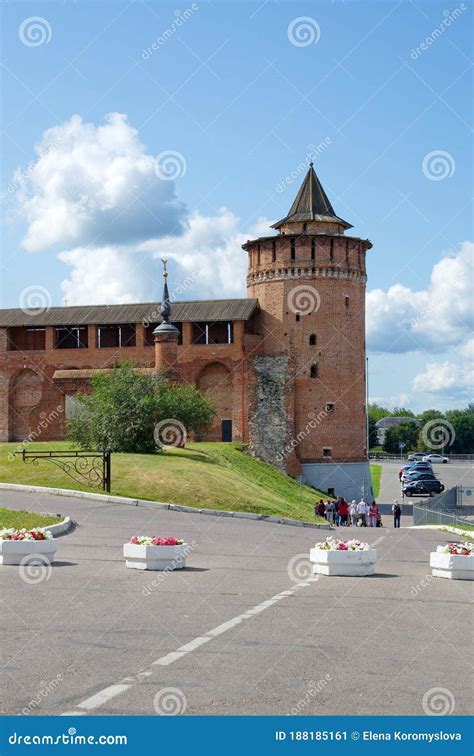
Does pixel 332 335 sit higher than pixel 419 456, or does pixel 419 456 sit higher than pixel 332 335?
pixel 332 335

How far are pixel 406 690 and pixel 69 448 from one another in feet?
113

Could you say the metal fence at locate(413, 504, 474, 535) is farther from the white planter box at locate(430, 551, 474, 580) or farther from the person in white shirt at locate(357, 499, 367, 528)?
the white planter box at locate(430, 551, 474, 580)

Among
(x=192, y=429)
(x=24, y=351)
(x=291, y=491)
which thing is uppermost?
(x=24, y=351)

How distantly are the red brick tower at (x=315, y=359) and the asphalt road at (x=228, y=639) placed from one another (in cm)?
3593

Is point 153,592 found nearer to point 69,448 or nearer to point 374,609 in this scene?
point 374,609

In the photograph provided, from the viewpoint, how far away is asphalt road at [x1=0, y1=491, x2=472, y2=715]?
316 inches

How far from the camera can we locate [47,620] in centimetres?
1141

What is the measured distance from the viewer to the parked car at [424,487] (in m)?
55.6

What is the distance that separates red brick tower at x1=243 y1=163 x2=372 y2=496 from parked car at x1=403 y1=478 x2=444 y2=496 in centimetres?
252

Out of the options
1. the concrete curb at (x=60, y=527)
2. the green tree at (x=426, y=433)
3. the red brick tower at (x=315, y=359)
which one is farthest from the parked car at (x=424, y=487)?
the green tree at (x=426, y=433)

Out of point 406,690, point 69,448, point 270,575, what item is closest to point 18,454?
point 69,448

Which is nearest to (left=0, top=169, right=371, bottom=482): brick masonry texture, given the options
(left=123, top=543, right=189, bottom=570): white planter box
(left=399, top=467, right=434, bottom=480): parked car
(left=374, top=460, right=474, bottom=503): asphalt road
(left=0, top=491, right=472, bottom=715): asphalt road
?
(left=374, top=460, right=474, bottom=503): asphalt road

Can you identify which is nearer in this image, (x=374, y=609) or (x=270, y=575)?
(x=374, y=609)

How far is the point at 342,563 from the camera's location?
648 inches
